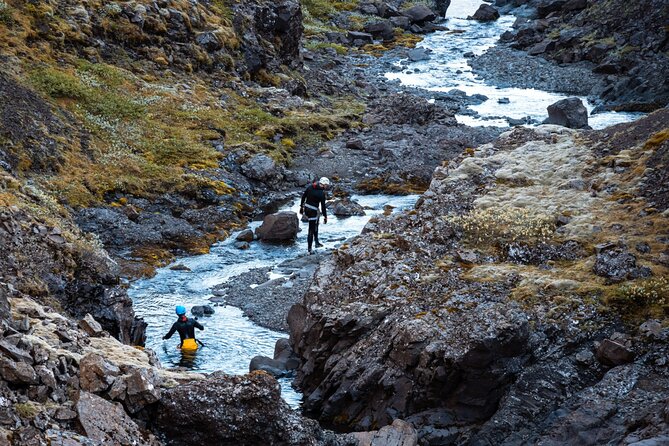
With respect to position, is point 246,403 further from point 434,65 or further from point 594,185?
point 434,65

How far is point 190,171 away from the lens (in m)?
32.9

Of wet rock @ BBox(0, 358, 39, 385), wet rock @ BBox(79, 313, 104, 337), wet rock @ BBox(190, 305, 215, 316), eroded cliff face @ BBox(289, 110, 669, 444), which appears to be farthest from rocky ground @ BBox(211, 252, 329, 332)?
wet rock @ BBox(0, 358, 39, 385)

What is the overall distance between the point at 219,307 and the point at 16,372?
38.6 feet

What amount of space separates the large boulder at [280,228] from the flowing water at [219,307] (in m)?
0.37

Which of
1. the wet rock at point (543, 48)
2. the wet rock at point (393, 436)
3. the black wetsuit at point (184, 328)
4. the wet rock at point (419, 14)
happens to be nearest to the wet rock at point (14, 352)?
the wet rock at point (393, 436)

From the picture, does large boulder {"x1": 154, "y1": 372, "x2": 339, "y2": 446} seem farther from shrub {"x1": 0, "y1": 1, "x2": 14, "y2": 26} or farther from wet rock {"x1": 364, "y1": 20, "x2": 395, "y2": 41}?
wet rock {"x1": 364, "y1": 20, "x2": 395, "y2": 41}

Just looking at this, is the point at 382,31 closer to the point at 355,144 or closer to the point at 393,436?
the point at 355,144

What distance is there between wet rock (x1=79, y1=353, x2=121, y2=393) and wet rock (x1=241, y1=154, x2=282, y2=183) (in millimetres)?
21651

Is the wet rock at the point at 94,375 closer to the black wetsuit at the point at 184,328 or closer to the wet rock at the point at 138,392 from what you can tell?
the wet rock at the point at 138,392

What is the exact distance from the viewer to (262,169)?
34.6 m

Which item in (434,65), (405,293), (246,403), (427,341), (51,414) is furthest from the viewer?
(434,65)

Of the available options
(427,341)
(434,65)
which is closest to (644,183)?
(427,341)

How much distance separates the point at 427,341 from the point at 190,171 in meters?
19.2

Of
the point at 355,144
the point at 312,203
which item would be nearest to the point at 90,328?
the point at 312,203
